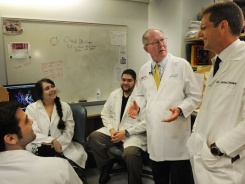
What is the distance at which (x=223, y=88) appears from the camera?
112 centimetres

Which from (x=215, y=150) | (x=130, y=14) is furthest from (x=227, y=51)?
(x=130, y=14)

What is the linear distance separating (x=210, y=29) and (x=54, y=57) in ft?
7.14

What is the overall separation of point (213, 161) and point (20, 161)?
2.85 ft

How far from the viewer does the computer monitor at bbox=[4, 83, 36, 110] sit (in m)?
2.49

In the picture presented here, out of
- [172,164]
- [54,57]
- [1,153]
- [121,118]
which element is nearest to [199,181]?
[172,164]

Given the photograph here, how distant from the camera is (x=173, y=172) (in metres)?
1.80

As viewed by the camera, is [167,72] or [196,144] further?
[167,72]

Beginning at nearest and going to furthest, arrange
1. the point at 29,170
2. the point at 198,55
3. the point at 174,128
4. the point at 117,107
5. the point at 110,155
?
the point at 29,170, the point at 174,128, the point at 110,155, the point at 117,107, the point at 198,55

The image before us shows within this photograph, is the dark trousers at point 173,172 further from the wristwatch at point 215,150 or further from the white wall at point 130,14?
the white wall at point 130,14

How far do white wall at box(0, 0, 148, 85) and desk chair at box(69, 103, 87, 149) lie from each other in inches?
39.0

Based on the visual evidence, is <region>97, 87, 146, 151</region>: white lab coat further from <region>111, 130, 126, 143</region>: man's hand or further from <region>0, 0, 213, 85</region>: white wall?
<region>0, 0, 213, 85</region>: white wall

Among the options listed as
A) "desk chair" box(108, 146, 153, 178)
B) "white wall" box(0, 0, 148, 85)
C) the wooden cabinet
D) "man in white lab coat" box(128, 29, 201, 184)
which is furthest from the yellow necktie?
"white wall" box(0, 0, 148, 85)

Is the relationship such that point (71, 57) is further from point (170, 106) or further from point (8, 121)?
point (8, 121)

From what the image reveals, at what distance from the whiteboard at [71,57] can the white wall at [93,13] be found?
2.9 inches
